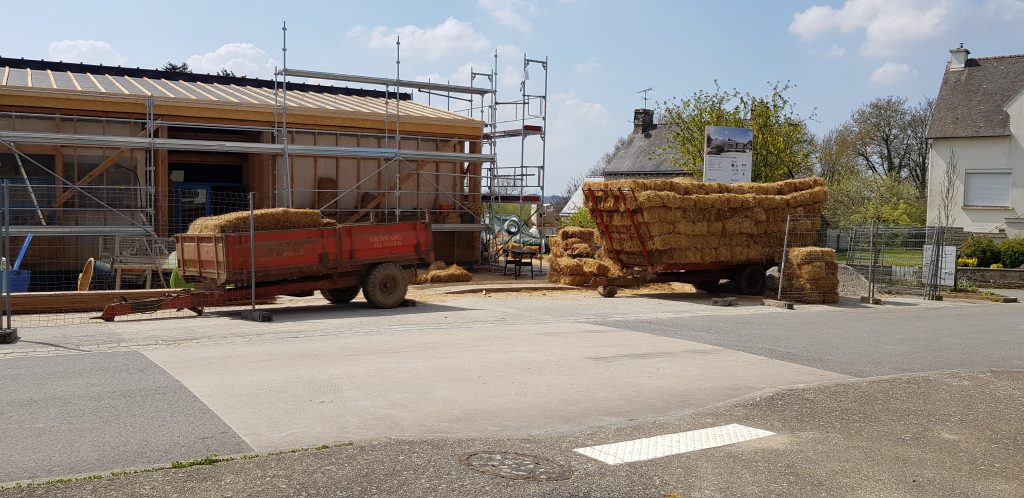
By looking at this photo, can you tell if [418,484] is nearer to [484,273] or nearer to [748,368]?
[748,368]

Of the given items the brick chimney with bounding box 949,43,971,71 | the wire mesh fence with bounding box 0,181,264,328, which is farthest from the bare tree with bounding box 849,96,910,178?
the wire mesh fence with bounding box 0,181,264,328

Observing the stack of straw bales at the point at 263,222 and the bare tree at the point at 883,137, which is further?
the bare tree at the point at 883,137

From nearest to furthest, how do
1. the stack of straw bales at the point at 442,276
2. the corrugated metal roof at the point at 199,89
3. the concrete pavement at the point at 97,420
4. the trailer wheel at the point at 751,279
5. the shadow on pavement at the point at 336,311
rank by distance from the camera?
the concrete pavement at the point at 97,420
the shadow on pavement at the point at 336,311
the trailer wheel at the point at 751,279
the stack of straw bales at the point at 442,276
the corrugated metal roof at the point at 199,89

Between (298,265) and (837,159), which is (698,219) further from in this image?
(837,159)

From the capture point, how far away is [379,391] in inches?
349

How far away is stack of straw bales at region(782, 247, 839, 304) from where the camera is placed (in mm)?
19469

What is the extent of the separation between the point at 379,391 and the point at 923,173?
53594 mm

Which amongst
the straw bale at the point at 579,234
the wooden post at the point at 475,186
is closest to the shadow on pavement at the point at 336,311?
the straw bale at the point at 579,234

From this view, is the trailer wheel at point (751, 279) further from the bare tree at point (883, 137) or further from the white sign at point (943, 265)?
the bare tree at point (883, 137)

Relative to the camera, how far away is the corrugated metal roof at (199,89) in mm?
23281

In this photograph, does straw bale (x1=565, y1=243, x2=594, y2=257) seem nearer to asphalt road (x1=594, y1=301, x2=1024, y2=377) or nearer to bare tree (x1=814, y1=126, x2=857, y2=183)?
asphalt road (x1=594, y1=301, x2=1024, y2=377)

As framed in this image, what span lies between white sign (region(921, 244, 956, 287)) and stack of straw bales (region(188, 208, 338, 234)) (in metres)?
14.9

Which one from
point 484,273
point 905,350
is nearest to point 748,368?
point 905,350

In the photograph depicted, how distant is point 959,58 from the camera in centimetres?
4012
